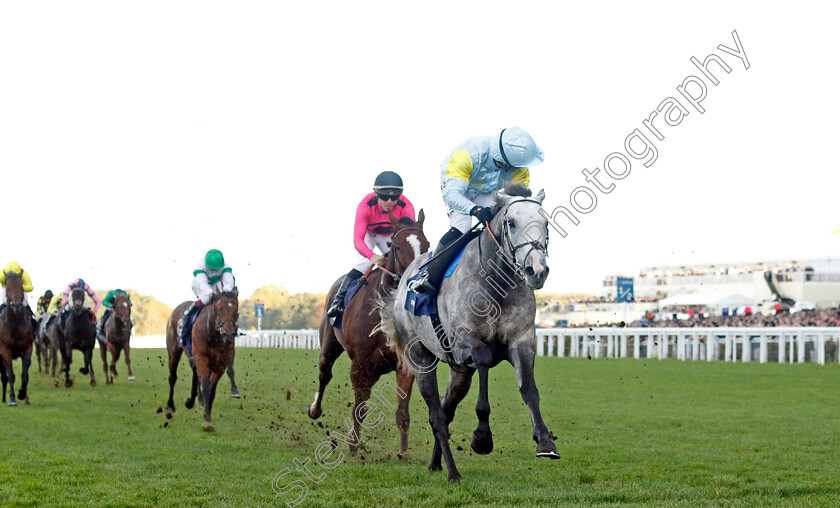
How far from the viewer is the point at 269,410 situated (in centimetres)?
1216

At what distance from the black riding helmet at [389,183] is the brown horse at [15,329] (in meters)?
7.16

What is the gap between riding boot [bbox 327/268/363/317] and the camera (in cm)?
824

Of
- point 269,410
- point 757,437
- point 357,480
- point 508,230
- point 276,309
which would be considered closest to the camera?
point 508,230

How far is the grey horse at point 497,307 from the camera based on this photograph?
17.0ft

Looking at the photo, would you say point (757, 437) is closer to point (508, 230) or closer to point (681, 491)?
point (681, 491)

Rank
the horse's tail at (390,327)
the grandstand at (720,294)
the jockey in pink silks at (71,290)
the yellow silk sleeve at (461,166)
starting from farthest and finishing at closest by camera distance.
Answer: the grandstand at (720,294) → the jockey in pink silks at (71,290) → the horse's tail at (390,327) → the yellow silk sleeve at (461,166)

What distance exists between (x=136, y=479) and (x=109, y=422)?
443 centimetres

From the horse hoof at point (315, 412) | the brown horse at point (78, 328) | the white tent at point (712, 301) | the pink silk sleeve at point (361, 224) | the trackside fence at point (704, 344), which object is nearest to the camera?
the pink silk sleeve at point (361, 224)

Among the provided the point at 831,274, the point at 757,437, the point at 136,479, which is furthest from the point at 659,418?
the point at 831,274

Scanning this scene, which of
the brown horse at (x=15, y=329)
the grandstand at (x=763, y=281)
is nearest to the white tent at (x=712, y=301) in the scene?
the grandstand at (x=763, y=281)

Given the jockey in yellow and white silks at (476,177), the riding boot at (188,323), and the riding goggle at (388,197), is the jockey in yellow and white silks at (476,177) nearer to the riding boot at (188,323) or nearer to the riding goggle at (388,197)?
the riding goggle at (388,197)

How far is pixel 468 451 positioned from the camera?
8.13m

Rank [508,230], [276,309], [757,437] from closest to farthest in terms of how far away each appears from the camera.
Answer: [508,230], [757,437], [276,309]

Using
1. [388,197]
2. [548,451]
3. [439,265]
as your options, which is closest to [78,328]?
[388,197]
